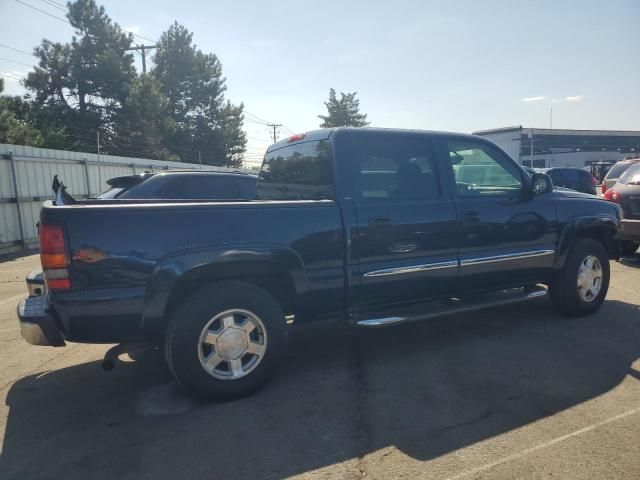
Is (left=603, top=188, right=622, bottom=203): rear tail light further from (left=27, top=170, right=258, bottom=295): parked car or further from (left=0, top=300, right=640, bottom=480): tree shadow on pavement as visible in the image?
(left=27, top=170, right=258, bottom=295): parked car

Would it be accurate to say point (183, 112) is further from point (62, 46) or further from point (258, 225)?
point (258, 225)

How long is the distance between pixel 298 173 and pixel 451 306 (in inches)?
71.6

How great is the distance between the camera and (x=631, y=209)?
7.98 m

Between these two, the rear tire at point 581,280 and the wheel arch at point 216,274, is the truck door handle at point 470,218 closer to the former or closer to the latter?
the rear tire at point 581,280

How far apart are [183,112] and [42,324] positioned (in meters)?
44.2

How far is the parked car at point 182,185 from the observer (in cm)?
743

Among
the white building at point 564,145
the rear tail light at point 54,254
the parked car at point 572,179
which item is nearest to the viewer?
the rear tail light at point 54,254

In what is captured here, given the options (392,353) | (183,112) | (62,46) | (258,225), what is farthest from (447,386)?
(183,112)

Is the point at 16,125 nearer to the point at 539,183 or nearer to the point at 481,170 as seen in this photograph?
the point at 481,170

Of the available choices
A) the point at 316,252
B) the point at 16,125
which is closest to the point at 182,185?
the point at 316,252

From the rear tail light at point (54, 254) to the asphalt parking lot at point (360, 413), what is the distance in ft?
3.33

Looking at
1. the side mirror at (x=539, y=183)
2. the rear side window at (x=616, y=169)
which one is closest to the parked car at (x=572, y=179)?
the rear side window at (x=616, y=169)

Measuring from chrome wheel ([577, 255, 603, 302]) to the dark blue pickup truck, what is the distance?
17 millimetres

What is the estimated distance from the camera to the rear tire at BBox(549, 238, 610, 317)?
5.04 meters
